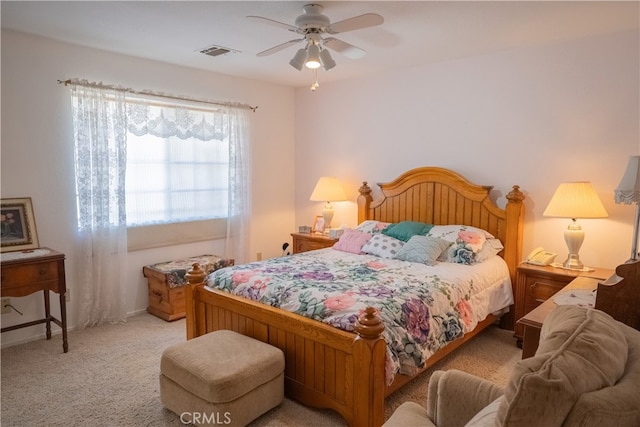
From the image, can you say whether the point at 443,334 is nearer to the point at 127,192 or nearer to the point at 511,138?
the point at 511,138

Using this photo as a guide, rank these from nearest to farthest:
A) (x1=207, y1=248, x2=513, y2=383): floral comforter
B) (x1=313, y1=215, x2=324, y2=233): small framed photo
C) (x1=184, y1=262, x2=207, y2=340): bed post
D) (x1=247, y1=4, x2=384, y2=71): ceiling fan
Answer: (x1=207, y1=248, x2=513, y2=383): floral comforter
(x1=247, y1=4, x2=384, y2=71): ceiling fan
(x1=184, y1=262, x2=207, y2=340): bed post
(x1=313, y1=215, x2=324, y2=233): small framed photo

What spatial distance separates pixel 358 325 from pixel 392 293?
562 mm

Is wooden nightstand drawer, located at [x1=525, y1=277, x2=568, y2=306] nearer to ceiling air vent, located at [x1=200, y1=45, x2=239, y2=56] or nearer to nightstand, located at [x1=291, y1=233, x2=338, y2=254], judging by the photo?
nightstand, located at [x1=291, y1=233, x2=338, y2=254]

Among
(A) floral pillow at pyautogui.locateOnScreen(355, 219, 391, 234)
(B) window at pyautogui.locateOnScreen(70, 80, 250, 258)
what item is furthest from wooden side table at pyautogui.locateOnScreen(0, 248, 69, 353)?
(A) floral pillow at pyautogui.locateOnScreen(355, 219, 391, 234)

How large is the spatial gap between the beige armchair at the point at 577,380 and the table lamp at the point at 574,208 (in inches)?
80.3

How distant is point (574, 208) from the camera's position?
10.3ft

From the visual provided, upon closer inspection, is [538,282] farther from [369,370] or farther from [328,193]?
[328,193]

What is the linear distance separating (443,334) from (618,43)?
2.60 meters

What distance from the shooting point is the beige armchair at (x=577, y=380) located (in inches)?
37.3

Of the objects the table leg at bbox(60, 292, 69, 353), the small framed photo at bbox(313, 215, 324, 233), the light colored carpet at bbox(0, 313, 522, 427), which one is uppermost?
the small framed photo at bbox(313, 215, 324, 233)

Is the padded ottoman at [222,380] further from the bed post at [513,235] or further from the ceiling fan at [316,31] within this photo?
the bed post at [513,235]

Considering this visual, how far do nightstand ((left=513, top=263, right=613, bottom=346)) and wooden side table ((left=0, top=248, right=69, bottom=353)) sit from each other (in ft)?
11.5

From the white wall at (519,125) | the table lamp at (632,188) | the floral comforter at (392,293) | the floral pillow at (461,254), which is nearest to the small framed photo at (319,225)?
the white wall at (519,125)

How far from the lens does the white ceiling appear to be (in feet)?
8.75
